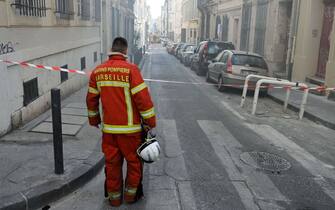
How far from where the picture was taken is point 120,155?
4.07m

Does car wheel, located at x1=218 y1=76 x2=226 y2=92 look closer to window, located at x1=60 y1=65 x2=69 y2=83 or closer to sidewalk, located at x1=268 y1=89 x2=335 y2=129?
sidewalk, located at x1=268 y1=89 x2=335 y2=129

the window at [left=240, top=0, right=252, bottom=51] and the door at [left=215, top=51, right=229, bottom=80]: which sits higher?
the window at [left=240, top=0, right=252, bottom=51]

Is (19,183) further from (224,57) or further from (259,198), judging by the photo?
(224,57)

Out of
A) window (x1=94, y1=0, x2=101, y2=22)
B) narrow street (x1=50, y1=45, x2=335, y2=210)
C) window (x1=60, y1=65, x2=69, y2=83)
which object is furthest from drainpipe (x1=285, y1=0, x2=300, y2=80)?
window (x1=60, y1=65, x2=69, y2=83)

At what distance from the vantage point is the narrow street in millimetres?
4316

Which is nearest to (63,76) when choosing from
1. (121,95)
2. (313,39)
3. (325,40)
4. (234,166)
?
(234,166)

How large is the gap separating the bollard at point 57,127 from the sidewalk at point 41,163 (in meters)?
0.14

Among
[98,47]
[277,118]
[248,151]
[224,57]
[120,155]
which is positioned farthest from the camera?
[98,47]

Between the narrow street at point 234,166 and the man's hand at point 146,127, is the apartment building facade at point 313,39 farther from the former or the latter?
the man's hand at point 146,127

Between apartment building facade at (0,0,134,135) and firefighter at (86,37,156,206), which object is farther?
apartment building facade at (0,0,134,135)

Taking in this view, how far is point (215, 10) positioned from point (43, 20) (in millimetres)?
28330

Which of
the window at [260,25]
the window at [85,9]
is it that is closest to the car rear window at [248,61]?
the window at [85,9]

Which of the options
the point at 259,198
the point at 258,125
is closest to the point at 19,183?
the point at 259,198

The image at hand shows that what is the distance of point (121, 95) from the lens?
3850mm
